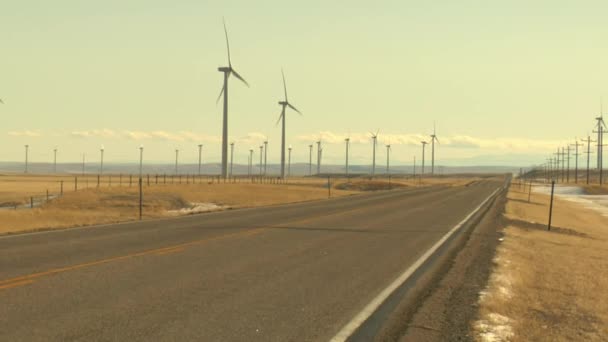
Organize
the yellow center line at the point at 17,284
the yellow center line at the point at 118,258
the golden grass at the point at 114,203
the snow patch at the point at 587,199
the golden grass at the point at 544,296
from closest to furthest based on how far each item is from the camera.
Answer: the golden grass at the point at 544,296, the yellow center line at the point at 17,284, the yellow center line at the point at 118,258, the golden grass at the point at 114,203, the snow patch at the point at 587,199

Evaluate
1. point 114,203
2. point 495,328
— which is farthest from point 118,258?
point 114,203

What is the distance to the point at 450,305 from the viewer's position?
10.6m

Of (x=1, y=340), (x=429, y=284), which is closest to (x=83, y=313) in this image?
(x=1, y=340)

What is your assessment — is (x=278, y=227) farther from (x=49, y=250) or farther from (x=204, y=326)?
(x=204, y=326)

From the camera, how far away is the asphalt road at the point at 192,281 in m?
8.52

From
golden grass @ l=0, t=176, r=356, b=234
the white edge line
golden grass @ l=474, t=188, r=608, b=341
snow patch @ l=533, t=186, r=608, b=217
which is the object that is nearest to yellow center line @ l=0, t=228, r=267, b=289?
the white edge line

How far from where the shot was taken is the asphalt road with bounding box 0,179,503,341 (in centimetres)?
852

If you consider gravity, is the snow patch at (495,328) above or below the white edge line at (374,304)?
above

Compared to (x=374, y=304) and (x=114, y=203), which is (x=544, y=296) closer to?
(x=374, y=304)

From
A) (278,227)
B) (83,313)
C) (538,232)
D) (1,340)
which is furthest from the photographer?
(538,232)

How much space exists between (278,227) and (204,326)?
1585 centimetres

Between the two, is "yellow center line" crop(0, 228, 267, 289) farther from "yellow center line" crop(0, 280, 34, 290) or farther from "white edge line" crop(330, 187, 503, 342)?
"white edge line" crop(330, 187, 503, 342)

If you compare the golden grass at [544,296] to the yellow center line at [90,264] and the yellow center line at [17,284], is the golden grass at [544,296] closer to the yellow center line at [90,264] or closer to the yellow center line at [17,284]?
the yellow center line at [17,284]

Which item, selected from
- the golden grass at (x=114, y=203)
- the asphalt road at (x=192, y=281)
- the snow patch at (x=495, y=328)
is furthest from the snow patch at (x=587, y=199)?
the snow patch at (x=495, y=328)
